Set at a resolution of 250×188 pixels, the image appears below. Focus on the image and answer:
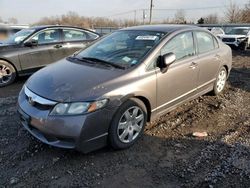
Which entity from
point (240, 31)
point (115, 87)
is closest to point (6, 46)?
point (115, 87)

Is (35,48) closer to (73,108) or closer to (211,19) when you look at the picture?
(73,108)

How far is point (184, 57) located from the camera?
481 cm

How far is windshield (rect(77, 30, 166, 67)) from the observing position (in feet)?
14.0

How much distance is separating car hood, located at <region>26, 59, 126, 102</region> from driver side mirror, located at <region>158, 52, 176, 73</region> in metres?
0.65

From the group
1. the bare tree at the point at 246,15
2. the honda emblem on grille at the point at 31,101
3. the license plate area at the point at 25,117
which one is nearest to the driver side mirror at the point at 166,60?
the honda emblem on grille at the point at 31,101

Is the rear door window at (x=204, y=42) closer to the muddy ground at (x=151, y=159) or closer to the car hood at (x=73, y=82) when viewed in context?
the muddy ground at (x=151, y=159)

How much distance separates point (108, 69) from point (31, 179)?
1.71 meters

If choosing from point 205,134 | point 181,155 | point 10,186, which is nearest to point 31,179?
point 10,186

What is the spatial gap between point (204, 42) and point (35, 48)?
14.7 feet

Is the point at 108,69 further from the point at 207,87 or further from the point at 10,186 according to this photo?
the point at 207,87

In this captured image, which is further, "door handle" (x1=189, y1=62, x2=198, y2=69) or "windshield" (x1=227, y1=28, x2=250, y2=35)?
"windshield" (x1=227, y1=28, x2=250, y2=35)

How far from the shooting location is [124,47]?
4562mm

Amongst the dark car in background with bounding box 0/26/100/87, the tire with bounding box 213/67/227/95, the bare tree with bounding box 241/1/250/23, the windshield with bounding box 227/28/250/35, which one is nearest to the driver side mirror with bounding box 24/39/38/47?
the dark car in background with bounding box 0/26/100/87

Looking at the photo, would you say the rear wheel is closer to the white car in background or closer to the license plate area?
the white car in background
